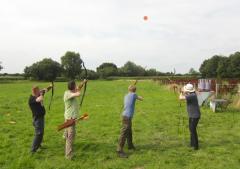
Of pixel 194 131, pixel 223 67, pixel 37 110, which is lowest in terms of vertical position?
pixel 194 131

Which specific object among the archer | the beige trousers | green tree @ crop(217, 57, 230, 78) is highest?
green tree @ crop(217, 57, 230, 78)

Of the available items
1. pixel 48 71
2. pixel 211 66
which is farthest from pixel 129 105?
pixel 211 66

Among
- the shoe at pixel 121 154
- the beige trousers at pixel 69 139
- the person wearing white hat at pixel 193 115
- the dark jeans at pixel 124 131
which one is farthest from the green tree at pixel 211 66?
the beige trousers at pixel 69 139

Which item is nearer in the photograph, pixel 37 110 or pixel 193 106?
pixel 37 110

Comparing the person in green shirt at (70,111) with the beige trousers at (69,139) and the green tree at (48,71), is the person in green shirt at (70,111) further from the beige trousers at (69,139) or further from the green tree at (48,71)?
the green tree at (48,71)

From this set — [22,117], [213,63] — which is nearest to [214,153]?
[22,117]

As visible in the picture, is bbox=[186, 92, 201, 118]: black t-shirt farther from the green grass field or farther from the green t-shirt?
the green t-shirt

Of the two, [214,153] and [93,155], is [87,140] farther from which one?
Result: [214,153]

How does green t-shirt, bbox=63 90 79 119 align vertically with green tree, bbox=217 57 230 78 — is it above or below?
below

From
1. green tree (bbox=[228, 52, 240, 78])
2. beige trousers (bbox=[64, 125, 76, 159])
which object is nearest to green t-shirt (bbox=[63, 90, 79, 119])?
beige trousers (bbox=[64, 125, 76, 159])

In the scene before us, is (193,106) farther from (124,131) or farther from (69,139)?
(69,139)

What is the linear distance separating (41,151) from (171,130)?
198 inches

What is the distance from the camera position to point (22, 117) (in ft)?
56.5

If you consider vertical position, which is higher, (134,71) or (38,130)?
(134,71)
